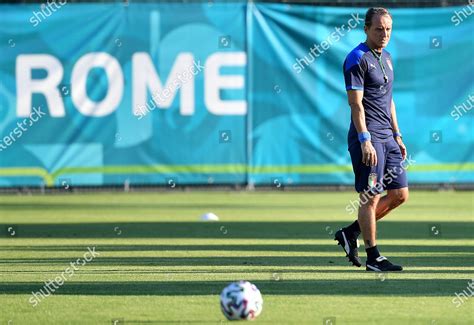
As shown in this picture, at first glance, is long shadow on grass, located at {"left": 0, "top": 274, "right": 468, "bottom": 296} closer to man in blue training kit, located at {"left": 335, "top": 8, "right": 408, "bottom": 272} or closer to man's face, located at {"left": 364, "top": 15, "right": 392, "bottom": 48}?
man in blue training kit, located at {"left": 335, "top": 8, "right": 408, "bottom": 272}

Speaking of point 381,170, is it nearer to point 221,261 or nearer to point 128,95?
point 221,261

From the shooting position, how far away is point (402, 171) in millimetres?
11570

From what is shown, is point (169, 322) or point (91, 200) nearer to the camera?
point (169, 322)

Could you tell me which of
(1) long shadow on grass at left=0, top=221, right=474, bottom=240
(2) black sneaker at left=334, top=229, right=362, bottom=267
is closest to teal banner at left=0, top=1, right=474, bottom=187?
(1) long shadow on grass at left=0, top=221, right=474, bottom=240


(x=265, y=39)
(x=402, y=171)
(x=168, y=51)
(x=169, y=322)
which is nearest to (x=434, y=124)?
(x=265, y=39)

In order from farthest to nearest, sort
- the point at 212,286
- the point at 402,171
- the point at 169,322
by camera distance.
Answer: the point at 402,171 < the point at 212,286 < the point at 169,322

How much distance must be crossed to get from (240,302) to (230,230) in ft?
→ 28.1

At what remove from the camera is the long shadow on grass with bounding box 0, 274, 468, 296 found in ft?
31.9

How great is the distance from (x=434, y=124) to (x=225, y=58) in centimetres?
445

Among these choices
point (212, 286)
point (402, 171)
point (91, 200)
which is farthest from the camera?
point (91, 200)

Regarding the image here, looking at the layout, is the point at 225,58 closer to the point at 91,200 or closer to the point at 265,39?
the point at 265,39

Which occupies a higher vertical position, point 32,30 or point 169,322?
point 32,30

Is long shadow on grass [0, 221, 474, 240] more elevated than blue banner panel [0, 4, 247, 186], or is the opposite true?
blue banner panel [0, 4, 247, 186]

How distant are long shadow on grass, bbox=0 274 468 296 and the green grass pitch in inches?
0.7
